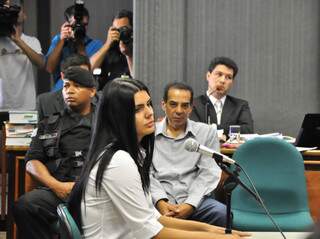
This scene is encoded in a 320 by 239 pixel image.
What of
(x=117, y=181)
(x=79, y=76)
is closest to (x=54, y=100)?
(x=79, y=76)

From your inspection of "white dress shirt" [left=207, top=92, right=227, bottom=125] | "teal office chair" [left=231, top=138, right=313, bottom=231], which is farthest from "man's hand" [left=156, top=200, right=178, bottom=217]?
"white dress shirt" [left=207, top=92, right=227, bottom=125]

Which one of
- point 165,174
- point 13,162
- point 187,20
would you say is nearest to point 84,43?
point 187,20

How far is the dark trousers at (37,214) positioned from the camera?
154 inches

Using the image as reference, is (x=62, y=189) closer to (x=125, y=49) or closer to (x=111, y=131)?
(x=111, y=131)

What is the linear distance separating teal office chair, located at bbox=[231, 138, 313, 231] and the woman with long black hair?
A: 57.6 inches

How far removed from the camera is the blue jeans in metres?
3.94

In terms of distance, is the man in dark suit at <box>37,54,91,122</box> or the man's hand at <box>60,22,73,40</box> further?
the man's hand at <box>60,22,73,40</box>

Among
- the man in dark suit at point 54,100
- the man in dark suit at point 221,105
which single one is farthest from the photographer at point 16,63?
the man in dark suit at point 221,105

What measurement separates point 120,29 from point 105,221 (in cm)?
357

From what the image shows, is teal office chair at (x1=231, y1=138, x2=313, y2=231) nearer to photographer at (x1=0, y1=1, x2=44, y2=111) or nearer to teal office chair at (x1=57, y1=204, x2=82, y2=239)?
teal office chair at (x1=57, y1=204, x2=82, y2=239)

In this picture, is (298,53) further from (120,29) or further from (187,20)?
(120,29)

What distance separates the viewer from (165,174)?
13.2 ft

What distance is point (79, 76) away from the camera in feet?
13.6

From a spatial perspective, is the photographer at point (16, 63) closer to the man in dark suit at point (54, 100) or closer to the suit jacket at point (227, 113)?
the man in dark suit at point (54, 100)
